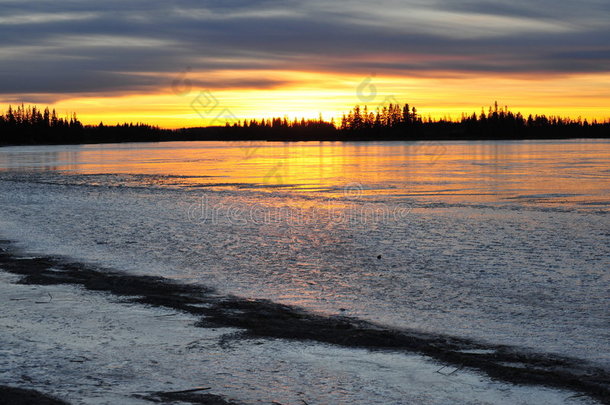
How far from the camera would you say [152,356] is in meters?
6.48

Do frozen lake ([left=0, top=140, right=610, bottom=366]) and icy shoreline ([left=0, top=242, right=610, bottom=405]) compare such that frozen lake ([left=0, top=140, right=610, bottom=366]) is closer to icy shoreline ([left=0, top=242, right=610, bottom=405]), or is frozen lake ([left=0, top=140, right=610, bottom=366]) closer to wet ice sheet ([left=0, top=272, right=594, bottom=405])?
icy shoreline ([left=0, top=242, right=610, bottom=405])

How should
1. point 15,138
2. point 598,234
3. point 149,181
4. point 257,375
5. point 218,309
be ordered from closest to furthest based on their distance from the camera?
1. point 257,375
2. point 218,309
3. point 598,234
4. point 149,181
5. point 15,138

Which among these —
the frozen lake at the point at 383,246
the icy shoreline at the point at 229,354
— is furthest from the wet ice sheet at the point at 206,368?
the frozen lake at the point at 383,246

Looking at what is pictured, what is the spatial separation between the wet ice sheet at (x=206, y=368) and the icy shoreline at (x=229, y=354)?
0.04 feet

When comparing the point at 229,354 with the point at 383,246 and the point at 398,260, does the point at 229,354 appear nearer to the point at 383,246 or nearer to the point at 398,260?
the point at 398,260

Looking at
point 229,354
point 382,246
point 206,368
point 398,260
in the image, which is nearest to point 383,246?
point 382,246

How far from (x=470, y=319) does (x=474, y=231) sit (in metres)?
7.41

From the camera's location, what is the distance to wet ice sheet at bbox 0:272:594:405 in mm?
5484

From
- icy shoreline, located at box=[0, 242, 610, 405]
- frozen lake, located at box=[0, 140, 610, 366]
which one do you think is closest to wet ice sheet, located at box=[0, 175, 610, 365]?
frozen lake, located at box=[0, 140, 610, 366]

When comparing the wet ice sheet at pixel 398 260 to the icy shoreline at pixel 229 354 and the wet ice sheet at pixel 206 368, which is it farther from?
the wet ice sheet at pixel 206 368

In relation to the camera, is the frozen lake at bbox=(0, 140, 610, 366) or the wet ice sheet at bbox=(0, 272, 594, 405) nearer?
the wet ice sheet at bbox=(0, 272, 594, 405)

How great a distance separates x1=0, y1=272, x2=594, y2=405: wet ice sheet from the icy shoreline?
1 centimetres

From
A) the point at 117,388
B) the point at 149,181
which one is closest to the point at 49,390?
the point at 117,388

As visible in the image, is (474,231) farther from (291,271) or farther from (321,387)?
→ (321,387)
